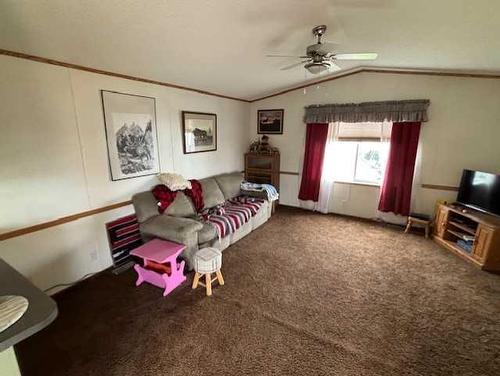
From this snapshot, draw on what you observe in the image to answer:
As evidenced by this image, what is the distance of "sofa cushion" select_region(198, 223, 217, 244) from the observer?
2873mm

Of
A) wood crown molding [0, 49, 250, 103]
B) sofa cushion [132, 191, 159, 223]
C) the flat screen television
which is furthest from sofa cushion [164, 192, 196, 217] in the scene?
the flat screen television

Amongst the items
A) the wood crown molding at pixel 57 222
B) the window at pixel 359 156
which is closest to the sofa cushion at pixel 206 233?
the wood crown molding at pixel 57 222

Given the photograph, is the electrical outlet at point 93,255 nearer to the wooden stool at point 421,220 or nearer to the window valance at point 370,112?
the window valance at point 370,112

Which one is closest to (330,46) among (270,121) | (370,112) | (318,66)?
(318,66)

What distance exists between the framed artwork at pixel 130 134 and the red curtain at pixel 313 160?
2.87 meters

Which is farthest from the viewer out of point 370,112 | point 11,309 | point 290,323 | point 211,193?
point 370,112

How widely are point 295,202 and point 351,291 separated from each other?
2795 mm

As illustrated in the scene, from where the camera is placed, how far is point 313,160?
4.67 meters

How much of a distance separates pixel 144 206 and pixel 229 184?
1.70 meters

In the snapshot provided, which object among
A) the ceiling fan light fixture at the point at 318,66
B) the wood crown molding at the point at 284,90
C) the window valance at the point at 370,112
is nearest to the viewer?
the wood crown molding at the point at 284,90

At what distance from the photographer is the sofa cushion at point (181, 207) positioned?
3.11 metres

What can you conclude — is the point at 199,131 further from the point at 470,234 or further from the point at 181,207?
the point at 470,234

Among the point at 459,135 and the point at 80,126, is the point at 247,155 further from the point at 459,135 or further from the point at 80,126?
the point at 459,135

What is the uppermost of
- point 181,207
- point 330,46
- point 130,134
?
point 330,46
